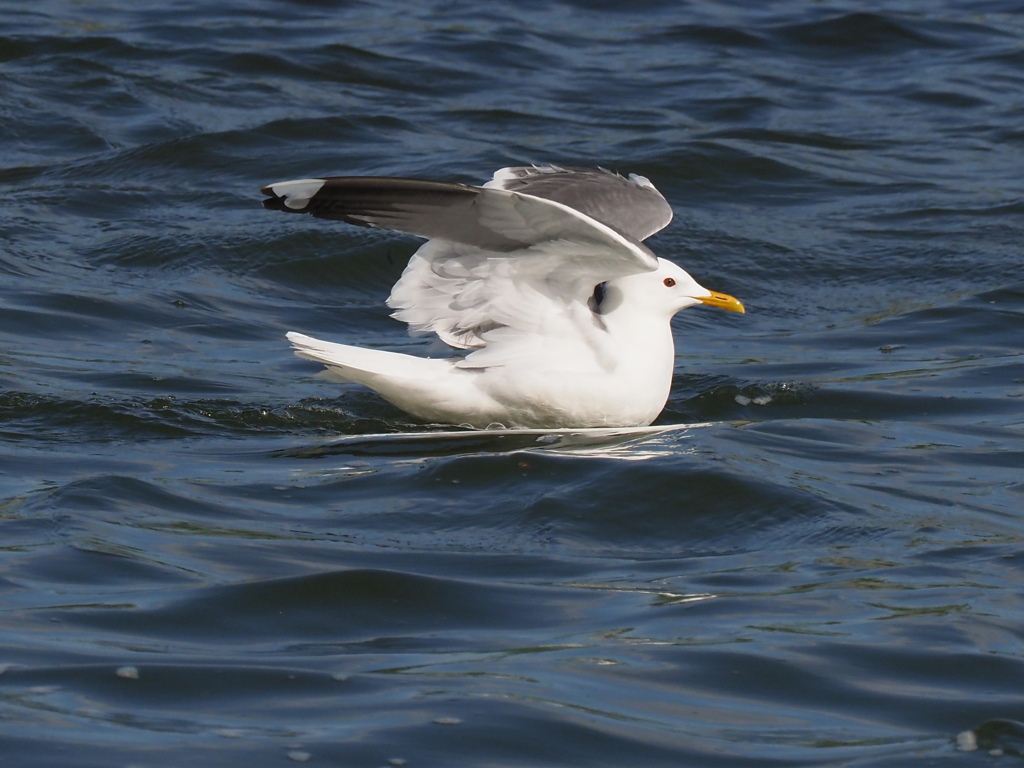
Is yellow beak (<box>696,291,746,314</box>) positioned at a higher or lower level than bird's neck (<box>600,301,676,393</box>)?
higher

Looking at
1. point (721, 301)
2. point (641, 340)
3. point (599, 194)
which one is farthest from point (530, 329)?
point (721, 301)

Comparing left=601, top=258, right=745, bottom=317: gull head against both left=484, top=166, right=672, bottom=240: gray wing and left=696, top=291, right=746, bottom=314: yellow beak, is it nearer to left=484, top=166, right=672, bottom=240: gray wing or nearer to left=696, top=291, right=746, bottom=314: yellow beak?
left=696, top=291, right=746, bottom=314: yellow beak

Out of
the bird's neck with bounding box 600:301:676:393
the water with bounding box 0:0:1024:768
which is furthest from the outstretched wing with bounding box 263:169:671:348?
the water with bounding box 0:0:1024:768

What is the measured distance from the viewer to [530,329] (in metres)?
6.53

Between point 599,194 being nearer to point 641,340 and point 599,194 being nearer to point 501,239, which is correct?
point 641,340

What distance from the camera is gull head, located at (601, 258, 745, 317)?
661 centimetres

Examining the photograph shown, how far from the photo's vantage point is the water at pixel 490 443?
3.64 metres

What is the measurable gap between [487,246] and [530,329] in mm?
459

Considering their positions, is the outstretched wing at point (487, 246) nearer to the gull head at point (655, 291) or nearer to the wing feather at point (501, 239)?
the wing feather at point (501, 239)

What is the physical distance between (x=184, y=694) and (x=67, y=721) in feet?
0.90

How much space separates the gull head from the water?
51 centimetres

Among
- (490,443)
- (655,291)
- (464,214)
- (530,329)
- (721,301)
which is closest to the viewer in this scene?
(464,214)

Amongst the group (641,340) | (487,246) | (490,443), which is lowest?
(490,443)

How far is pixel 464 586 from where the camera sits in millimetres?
4480
